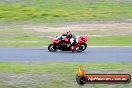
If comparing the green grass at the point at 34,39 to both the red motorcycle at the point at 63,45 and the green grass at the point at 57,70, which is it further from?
the green grass at the point at 57,70

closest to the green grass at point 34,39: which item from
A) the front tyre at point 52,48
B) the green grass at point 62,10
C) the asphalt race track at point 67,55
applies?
the asphalt race track at point 67,55

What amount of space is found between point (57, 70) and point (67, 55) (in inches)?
232

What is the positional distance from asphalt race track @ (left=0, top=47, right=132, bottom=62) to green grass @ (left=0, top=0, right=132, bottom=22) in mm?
14734

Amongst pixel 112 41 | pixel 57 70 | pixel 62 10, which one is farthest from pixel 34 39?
pixel 57 70

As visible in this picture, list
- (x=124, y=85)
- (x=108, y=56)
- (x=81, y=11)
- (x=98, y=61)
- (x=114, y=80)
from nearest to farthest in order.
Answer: (x=114, y=80) < (x=124, y=85) < (x=98, y=61) < (x=108, y=56) < (x=81, y=11)

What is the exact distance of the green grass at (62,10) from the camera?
41281mm

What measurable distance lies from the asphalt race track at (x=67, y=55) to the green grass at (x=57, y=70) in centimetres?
164

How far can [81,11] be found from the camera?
143 ft

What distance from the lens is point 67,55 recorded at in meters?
24.1

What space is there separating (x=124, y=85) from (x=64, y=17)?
85.2 ft

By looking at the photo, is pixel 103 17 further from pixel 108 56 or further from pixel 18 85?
pixel 18 85

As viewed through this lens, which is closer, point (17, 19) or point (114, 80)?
point (114, 80)

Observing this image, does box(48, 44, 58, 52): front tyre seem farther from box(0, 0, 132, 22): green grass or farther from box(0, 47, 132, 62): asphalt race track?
box(0, 0, 132, 22): green grass

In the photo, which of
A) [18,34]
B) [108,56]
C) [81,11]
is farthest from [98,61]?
[81,11]
